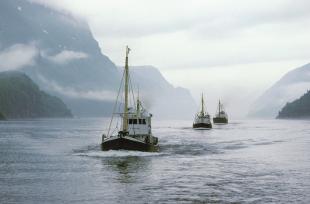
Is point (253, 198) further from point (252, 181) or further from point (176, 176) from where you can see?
point (176, 176)

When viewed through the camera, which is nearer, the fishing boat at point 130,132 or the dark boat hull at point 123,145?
the fishing boat at point 130,132

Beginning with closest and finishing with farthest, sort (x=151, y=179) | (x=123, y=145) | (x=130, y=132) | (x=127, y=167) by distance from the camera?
1. (x=151, y=179)
2. (x=127, y=167)
3. (x=123, y=145)
4. (x=130, y=132)

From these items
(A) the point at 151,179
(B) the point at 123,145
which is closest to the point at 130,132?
(B) the point at 123,145

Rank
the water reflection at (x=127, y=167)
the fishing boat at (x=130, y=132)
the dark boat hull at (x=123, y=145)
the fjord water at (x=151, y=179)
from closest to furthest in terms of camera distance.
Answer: the fjord water at (x=151, y=179) → the water reflection at (x=127, y=167) → the fishing boat at (x=130, y=132) → the dark boat hull at (x=123, y=145)

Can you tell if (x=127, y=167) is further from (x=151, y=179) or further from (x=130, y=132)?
(x=130, y=132)

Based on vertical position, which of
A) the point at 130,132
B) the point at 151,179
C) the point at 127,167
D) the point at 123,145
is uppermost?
the point at 130,132

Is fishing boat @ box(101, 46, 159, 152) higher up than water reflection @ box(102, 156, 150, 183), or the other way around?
fishing boat @ box(101, 46, 159, 152)

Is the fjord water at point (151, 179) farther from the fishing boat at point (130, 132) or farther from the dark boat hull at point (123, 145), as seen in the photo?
the fishing boat at point (130, 132)

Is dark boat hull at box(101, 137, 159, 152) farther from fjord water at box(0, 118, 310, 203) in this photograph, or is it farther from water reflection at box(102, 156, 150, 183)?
water reflection at box(102, 156, 150, 183)

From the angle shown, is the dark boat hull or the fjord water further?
the dark boat hull

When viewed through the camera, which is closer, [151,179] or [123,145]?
[151,179]

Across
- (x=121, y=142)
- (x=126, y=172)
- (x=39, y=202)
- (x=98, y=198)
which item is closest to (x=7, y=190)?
(x=39, y=202)

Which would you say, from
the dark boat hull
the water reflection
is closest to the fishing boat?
the dark boat hull

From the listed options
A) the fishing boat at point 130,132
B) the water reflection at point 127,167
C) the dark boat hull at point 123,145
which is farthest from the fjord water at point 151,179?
the fishing boat at point 130,132
